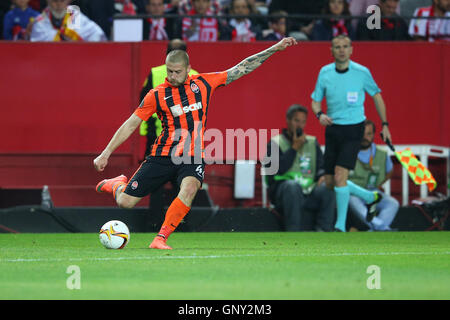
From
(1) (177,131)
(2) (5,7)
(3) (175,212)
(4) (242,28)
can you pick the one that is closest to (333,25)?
(4) (242,28)

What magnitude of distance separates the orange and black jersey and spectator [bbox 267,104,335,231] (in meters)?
4.10

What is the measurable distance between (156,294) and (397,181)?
10698 mm

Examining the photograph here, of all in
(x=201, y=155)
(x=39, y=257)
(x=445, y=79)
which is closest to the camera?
(x=39, y=257)

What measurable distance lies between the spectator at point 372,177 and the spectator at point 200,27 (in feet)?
10.3

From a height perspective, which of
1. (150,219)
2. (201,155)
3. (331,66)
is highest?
(331,66)

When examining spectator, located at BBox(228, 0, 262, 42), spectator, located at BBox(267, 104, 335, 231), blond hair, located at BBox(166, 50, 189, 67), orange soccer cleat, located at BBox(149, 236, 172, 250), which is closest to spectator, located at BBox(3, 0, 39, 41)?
spectator, located at BBox(228, 0, 262, 42)

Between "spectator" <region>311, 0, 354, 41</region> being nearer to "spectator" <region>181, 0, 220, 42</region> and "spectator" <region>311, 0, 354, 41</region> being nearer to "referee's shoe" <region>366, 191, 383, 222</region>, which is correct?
"spectator" <region>181, 0, 220, 42</region>

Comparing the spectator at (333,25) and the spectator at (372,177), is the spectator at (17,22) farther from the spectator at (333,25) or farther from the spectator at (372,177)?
the spectator at (372,177)

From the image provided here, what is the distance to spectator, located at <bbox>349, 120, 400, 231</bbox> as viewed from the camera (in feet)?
47.5

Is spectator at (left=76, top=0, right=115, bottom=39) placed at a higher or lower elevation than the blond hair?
higher

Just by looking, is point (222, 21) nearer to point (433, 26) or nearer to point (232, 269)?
point (433, 26)
